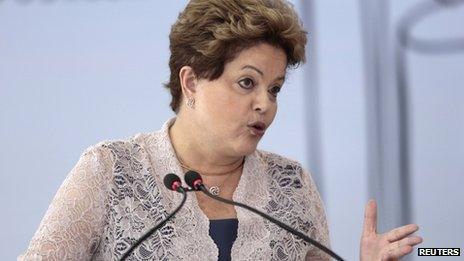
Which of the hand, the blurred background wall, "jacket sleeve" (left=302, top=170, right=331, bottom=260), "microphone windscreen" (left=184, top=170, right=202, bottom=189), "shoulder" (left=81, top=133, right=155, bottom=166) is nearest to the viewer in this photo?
"microphone windscreen" (left=184, top=170, right=202, bottom=189)

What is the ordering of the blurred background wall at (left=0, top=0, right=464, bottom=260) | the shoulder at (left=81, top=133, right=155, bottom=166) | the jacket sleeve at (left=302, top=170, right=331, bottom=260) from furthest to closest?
the blurred background wall at (left=0, top=0, right=464, bottom=260)
the jacket sleeve at (left=302, top=170, right=331, bottom=260)
the shoulder at (left=81, top=133, right=155, bottom=166)

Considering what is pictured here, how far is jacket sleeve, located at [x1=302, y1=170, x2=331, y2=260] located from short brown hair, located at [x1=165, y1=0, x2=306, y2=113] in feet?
1.09

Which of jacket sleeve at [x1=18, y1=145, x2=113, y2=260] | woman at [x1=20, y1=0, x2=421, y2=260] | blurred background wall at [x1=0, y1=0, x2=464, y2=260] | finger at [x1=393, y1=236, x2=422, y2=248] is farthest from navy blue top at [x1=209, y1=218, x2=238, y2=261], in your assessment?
blurred background wall at [x1=0, y1=0, x2=464, y2=260]

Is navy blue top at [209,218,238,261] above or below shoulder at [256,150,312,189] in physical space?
below

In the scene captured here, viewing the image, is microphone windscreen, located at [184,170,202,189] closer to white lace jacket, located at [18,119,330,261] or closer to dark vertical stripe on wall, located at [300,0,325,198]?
white lace jacket, located at [18,119,330,261]

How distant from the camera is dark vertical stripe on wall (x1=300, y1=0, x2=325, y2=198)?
2943mm

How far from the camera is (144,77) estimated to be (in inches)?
118

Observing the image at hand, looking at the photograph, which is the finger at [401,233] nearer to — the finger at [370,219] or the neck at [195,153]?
the finger at [370,219]

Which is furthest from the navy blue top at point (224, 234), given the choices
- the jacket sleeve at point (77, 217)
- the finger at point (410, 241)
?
the finger at point (410, 241)

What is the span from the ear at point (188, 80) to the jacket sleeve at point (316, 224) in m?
0.36

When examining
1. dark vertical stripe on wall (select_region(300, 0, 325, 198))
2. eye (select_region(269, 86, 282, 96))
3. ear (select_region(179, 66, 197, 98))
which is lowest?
eye (select_region(269, 86, 282, 96))

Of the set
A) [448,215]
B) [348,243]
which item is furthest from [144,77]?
[448,215]

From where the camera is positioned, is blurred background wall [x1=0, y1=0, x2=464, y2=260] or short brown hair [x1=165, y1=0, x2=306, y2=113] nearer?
short brown hair [x1=165, y1=0, x2=306, y2=113]

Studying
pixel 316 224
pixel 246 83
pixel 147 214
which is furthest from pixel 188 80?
pixel 316 224
